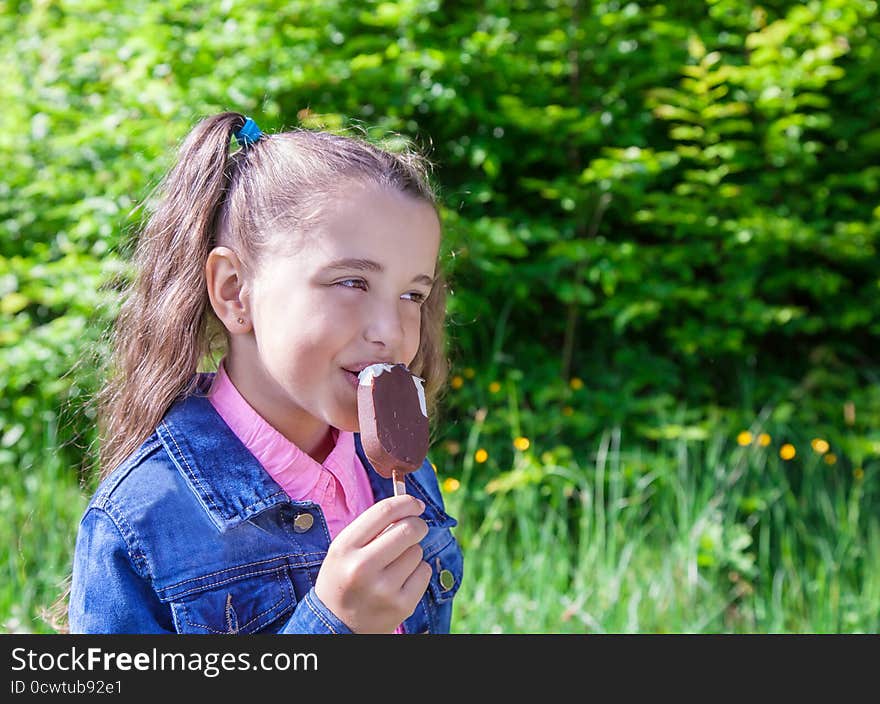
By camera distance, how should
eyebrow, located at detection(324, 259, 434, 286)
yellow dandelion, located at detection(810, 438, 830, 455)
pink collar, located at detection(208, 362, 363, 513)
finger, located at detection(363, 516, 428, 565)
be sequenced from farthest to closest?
yellow dandelion, located at detection(810, 438, 830, 455) → pink collar, located at detection(208, 362, 363, 513) → eyebrow, located at detection(324, 259, 434, 286) → finger, located at detection(363, 516, 428, 565)

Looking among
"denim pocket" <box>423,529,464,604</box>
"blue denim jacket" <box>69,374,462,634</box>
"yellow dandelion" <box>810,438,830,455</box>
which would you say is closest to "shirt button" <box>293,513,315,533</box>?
"blue denim jacket" <box>69,374,462,634</box>

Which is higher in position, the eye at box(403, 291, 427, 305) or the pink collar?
the eye at box(403, 291, 427, 305)

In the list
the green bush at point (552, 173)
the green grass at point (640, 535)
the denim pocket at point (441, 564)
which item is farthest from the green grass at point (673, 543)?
the denim pocket at point (441, 564)

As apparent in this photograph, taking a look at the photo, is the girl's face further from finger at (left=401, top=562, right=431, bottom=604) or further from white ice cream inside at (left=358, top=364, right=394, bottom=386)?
finger at (left=401, top=562, right=431, bottom=604)

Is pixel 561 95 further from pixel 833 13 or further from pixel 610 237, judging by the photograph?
pixel 833 13

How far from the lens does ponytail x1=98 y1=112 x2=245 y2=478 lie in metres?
1.54

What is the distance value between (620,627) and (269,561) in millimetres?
1706

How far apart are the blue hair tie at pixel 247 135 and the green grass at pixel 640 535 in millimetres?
1626

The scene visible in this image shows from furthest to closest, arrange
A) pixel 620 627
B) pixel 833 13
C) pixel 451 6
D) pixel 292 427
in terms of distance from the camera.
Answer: pixel 451 6 → pixel 833 13 → pixel 620 627 → pixel 292 427

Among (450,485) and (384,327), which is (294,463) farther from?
(450,485)

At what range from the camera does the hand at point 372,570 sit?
4.12 ft

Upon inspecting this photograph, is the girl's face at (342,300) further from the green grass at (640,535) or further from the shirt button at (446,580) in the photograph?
the green grass at (640,535)

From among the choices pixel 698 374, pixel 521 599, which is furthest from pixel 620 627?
pixel 698 374

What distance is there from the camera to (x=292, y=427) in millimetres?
1499
